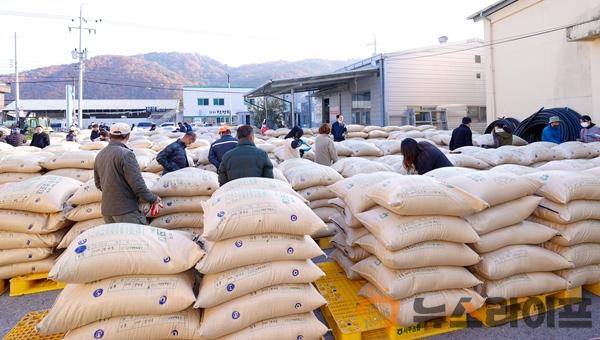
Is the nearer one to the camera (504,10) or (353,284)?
(353,284)

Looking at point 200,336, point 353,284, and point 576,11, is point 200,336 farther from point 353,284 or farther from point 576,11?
point 576,11

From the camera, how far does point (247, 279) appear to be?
7.34ft

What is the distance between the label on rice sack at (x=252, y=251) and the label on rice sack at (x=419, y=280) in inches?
19.4

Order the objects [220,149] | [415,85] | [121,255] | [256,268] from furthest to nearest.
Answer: [415,85], [220,149], [256,268], [121,255]

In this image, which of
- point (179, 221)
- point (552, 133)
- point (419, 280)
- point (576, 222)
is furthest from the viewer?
point (552, 133)

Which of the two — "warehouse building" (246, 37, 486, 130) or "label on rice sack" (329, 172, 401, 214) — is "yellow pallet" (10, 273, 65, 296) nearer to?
"label on rice sack" (329, 172, 401, 214)

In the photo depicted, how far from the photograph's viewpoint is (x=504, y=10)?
1077 centimetres

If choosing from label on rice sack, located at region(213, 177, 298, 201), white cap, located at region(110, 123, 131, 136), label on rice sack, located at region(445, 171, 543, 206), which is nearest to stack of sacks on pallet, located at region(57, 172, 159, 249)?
white cap, located at region(110, 123, 131, 136)

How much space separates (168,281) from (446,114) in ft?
51.5

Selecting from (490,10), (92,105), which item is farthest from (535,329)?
(92,105)

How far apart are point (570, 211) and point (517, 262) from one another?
1.99 feet

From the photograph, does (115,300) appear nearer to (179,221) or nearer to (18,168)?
(179,221)

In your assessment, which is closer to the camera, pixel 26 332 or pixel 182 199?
pixel 26 332

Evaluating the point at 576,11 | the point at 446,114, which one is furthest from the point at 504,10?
the point at 446,114
